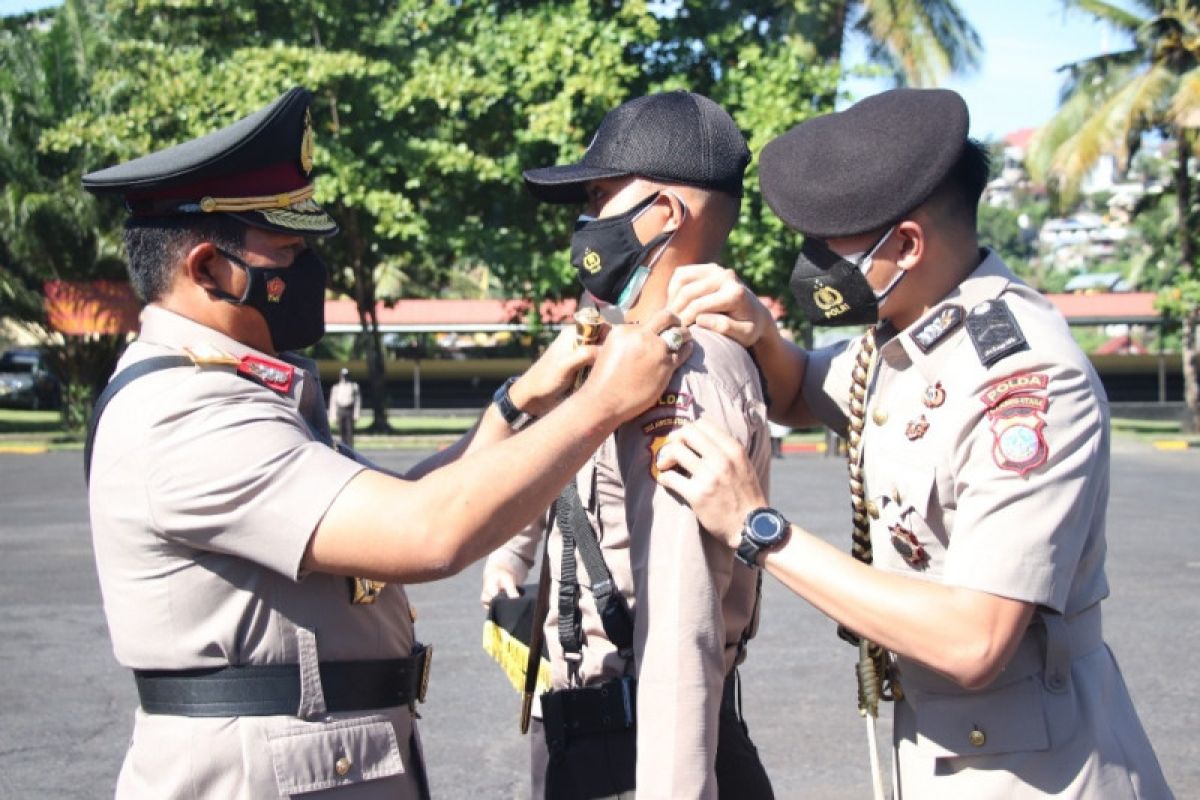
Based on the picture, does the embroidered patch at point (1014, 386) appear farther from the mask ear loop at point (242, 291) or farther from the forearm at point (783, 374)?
the mask ear loop at point (242, 291)

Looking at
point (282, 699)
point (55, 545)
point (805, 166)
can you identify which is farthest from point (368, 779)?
point (55, 545)

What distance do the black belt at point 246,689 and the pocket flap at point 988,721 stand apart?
3.42 ft

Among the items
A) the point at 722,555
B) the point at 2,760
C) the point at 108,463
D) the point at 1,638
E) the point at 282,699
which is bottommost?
the point at 1,638

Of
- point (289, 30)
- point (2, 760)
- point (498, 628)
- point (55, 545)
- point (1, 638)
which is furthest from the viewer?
point (289, 30)

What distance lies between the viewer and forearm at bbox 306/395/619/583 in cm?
223

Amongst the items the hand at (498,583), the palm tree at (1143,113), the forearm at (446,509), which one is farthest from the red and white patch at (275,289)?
the palm tree at (1143,113)

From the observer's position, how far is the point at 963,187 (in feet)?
8.24

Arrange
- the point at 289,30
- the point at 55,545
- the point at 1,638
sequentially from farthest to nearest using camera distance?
the point at 289,30 → the point at 55,545 → the point at 1,638

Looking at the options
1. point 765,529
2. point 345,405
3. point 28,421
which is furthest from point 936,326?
point 28,421

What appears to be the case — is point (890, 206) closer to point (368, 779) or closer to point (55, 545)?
point (368, 779)

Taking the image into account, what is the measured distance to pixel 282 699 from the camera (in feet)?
7.86

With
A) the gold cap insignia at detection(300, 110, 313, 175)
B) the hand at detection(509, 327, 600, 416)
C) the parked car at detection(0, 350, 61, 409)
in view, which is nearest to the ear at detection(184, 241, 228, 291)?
the gold cap insignia at detection(300, 110, 313, 175)

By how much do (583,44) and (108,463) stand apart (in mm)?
19433

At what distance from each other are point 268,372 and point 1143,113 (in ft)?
84.1
